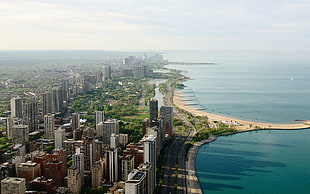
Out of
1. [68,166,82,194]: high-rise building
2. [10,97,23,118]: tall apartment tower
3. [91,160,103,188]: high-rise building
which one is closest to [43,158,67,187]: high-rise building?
[68,166,82,194]: high-rise building

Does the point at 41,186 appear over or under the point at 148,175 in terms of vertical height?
under

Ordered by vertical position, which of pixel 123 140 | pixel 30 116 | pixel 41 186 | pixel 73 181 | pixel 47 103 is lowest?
pixel 41 186

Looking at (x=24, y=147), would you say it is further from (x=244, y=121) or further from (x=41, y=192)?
(x=244, y=121)

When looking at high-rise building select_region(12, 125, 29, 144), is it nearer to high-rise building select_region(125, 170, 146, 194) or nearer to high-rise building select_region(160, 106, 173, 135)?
high-rise building select_region(160, 106, 173, 135)

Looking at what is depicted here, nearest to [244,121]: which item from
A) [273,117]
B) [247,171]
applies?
[273,117]

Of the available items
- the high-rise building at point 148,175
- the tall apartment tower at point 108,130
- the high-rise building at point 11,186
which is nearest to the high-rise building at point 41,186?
the high-rise building at point 11,186

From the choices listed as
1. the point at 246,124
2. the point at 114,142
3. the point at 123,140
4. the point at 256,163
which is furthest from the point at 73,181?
the point at 246,124

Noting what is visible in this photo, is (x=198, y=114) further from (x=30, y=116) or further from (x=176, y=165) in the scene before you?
(x=30, y=116)
